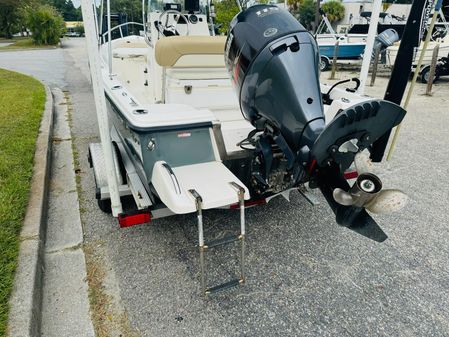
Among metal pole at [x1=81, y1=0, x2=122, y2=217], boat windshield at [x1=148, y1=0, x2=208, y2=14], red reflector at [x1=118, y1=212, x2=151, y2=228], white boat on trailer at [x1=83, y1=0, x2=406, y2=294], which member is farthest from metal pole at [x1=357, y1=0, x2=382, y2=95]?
boat windshield at [x1=148, y1=0, x2=208, y2=14]

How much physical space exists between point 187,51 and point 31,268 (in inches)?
77.2

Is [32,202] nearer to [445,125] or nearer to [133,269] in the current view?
[133,269]

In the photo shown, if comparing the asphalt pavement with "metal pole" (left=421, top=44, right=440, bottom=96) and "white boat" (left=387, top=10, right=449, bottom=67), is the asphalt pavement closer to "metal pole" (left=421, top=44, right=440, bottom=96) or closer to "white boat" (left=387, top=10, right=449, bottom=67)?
"metal pole" (left=421, top=44, right=440, bottom=96)

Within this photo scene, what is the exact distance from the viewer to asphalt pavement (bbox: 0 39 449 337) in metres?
1.93

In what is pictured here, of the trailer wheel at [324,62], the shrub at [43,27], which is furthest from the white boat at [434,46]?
the shrub at [43,27]

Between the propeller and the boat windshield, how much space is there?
3.42 m

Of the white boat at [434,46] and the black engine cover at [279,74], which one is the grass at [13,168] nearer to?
the black engine cover at [279,74]

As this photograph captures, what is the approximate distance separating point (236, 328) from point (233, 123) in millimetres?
1785

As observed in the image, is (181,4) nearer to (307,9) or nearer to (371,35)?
(371,35)

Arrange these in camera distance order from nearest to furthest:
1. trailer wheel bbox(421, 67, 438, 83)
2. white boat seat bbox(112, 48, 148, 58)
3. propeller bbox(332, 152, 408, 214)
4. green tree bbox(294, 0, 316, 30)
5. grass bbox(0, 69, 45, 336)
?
1. propeller bbox(332, 152, 408, 214)
2. grass bbox(0, 69, 45, 336)
3. white boat seat bbox(112, 48, 148, 58)
4. trailer wheel bbox(421, 67, 438, 83)
5. green tree bbox(294, 0, 316, 30)

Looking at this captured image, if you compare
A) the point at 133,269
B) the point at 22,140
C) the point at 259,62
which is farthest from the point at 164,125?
the point at 22,140

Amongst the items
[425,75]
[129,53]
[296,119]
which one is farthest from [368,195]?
[425,75]

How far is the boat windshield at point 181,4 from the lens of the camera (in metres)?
4.18

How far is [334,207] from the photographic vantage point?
185 centimetres
